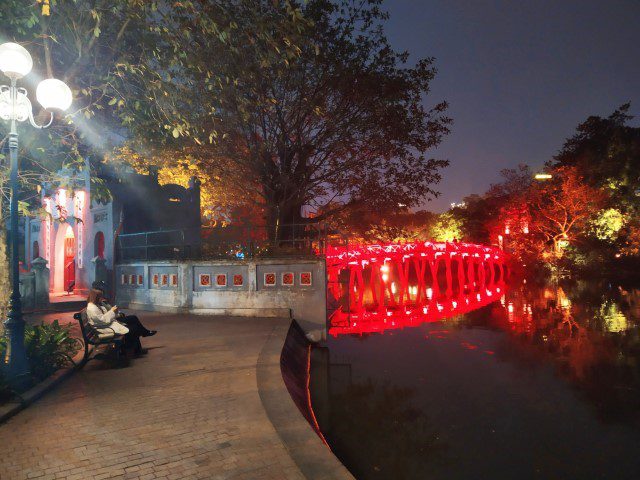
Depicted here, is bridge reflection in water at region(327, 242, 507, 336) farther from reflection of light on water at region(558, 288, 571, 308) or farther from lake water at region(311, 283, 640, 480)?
reflection of light on water at region(558, 288, 571, 308)

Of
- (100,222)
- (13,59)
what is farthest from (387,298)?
(13,59)

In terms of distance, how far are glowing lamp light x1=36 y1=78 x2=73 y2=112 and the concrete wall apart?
662 cm

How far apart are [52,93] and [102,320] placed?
3.62m

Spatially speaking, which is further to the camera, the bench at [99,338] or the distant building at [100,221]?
the distant building at [100,221]

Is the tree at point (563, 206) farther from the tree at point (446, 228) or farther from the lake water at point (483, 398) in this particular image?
the lake water at point (483, 398)

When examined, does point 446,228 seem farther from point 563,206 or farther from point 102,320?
point 102,320

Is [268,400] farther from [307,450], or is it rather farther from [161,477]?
[161,477]

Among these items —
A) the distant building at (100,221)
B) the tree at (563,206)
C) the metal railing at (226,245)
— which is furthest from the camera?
the tree at (563,206)

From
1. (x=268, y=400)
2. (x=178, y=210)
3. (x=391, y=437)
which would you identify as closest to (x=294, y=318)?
(x=391, y=437)

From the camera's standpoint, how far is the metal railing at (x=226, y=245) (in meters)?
12.5

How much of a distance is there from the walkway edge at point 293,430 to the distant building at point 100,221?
8.55m

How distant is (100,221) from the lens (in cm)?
1634

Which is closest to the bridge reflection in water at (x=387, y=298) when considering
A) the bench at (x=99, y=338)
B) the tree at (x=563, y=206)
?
the tree at (x=563, y=206)

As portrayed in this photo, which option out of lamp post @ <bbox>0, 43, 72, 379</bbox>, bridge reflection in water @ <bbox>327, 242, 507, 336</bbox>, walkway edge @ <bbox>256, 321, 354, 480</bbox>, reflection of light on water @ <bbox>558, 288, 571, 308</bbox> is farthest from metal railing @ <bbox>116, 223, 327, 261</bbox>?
reflection of light on water @ <bbox>558, 288, 571, 308</bbox>
